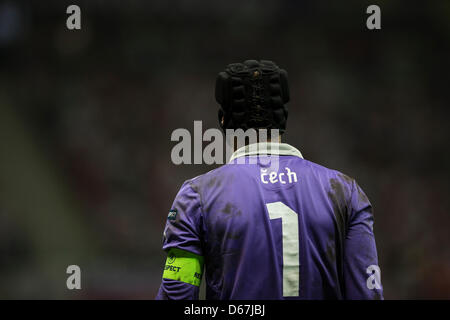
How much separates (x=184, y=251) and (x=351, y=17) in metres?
4.93

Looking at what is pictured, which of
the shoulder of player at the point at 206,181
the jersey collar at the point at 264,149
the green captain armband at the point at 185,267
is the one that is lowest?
the green captain armband at the point at 185,267

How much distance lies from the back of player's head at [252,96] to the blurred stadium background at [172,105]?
4.08 m

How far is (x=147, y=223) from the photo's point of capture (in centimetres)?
563

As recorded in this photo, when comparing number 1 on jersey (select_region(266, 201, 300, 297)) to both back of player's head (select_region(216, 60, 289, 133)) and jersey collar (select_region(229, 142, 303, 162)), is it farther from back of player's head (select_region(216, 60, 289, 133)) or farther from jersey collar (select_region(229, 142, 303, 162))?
back of player's head (select_region(216, 60, 289, 133))

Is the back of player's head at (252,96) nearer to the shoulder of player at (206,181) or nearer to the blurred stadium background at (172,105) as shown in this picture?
the shoulder of player at (206,181)

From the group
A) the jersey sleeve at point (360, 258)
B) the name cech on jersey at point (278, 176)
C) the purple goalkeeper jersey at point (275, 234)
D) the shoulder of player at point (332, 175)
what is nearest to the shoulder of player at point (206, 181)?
the purple goalkeeper jersey at point (275, 234)

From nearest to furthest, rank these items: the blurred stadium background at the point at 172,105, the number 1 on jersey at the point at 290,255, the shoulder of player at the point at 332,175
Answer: the number 1 on jersey at the point at 290,255
the shoulder of player at the point at 332,175
the blurred stadium background at the point at 172,105

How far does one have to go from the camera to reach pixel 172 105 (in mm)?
5867

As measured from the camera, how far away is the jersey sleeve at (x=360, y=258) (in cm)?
142

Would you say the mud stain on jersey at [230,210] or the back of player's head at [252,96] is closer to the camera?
the mud stain on jersey at [230,210]

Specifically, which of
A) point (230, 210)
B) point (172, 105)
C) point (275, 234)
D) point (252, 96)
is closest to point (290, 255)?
point (275, 234)

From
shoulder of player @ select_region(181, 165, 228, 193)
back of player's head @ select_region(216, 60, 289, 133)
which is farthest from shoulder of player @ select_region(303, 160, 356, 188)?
shoulder of player @ select_region(181, 165, 228, 193)

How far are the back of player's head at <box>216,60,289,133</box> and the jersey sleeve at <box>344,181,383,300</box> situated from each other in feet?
1.21
